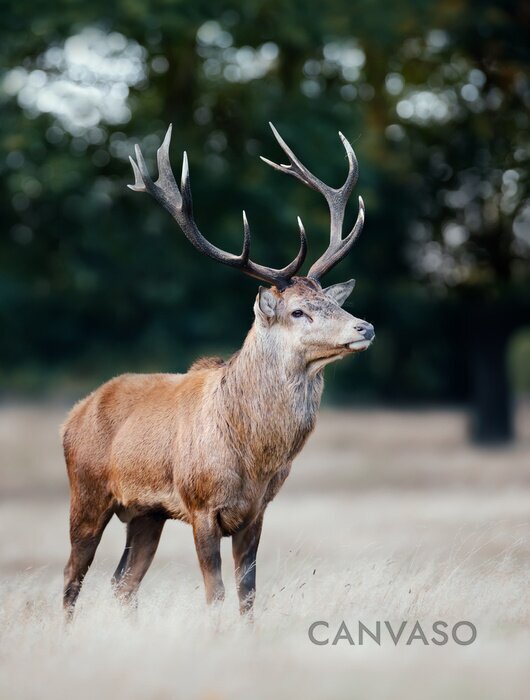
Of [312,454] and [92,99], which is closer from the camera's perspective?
[92,99]

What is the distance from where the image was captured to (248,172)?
1627 cm

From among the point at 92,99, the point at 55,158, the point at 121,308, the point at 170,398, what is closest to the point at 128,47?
the point at 92,99

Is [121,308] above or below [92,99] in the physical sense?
below

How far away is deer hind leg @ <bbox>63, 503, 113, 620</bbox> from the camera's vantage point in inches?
275

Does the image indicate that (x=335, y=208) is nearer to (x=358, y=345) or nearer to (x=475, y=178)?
(x=358, y=345)

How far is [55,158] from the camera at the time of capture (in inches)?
609

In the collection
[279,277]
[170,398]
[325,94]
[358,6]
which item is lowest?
[170,398]

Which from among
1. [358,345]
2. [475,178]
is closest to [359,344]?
[358,345]

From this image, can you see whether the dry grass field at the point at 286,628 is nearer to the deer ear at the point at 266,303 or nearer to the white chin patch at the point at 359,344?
the white chin patch at the point at 359,344

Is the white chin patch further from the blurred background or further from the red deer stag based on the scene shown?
the blurred background

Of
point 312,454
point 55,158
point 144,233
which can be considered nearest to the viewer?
point 55,158

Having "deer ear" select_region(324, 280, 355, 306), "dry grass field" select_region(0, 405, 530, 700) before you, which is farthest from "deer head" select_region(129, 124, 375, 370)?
"dry grass field" select_region(0, 405, 530, 700)

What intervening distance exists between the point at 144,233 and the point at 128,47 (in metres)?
2.61

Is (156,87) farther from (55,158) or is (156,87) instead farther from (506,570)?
(506,570)
